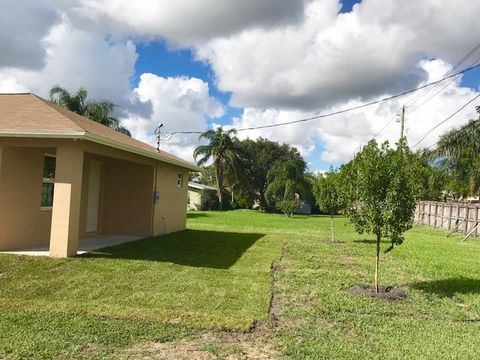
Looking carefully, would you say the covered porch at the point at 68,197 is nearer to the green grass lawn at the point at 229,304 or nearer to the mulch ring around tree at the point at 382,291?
the green grass lawn at the point at 229,304

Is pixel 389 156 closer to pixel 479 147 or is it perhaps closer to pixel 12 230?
pixel 12 230

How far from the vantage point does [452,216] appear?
953 inches

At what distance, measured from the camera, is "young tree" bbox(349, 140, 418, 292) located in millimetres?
8367

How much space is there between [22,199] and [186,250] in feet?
13.8

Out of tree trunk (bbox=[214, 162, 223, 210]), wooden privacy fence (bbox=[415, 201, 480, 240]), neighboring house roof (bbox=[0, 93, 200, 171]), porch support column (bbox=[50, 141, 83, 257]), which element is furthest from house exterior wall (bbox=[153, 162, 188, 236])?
tree trunk (bbox=[214, 162, 223, 210])

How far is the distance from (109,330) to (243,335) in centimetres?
162

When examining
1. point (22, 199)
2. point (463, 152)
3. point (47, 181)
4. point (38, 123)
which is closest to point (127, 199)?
point (47, 181)

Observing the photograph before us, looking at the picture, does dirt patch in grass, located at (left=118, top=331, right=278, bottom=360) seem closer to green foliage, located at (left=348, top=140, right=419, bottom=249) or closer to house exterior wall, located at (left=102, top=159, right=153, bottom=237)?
green foliage, located at (left=348, top=140, right=419, bottom=249)

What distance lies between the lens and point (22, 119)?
1079 centimetres

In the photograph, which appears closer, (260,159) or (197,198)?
(197,198)

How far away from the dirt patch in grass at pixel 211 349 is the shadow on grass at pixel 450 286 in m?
4.59

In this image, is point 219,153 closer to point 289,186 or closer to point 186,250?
point 289,186

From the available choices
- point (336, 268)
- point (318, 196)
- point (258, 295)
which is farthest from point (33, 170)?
point (318, 196)

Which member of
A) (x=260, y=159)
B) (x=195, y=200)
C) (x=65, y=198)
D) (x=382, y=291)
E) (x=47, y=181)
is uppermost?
(x=260, y=159)
